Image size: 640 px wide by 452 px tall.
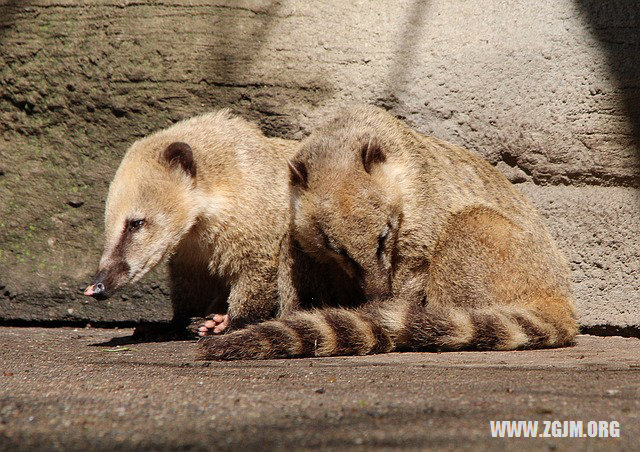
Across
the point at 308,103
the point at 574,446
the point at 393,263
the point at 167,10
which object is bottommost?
the point at 393,263

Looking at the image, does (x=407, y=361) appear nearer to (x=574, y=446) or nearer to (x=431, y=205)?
(x=431, y=205)

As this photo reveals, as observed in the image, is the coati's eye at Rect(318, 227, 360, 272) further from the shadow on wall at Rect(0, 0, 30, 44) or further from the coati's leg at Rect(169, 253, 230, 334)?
the shadow on wall at Rect(0, 0, 30, 44)

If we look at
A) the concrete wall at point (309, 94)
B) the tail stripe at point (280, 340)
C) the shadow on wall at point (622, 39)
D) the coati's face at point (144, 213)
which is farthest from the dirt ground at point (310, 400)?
the shadow on wall at point (622, 39)

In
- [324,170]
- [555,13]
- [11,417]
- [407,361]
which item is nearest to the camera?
[11,417]

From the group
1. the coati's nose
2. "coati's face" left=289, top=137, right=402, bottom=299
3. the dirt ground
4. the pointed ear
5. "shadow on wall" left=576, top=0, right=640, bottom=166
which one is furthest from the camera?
"shadow on wall" left=576, top=0, right=640, bottom=166

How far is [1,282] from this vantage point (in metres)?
6.28

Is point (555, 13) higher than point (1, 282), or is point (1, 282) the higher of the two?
point (555, 13)

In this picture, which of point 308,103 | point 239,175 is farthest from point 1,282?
point 308,103

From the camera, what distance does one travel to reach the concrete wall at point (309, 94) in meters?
6.00

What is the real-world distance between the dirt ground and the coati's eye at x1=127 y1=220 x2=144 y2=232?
0.97 m

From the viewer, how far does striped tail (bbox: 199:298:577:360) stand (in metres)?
4.32

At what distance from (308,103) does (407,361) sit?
276 cm

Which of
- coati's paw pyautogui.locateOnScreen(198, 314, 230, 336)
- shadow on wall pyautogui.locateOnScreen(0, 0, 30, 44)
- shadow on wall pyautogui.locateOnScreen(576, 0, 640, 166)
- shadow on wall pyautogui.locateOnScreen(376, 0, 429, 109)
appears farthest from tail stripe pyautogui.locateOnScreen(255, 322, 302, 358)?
shadow on wall pyautogui.locateOnScreen(0, 0, 30, 44)

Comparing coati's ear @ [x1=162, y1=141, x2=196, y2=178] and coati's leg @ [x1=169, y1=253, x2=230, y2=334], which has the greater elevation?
coati's ear @ [x1=162, y1=141, x2=196, y2=178]
